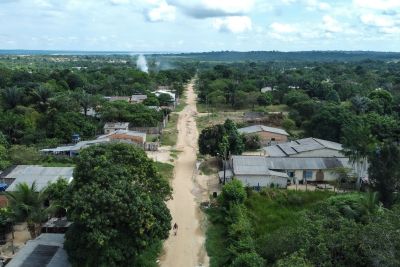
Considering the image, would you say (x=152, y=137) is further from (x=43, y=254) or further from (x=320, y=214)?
(x=320, y=214)

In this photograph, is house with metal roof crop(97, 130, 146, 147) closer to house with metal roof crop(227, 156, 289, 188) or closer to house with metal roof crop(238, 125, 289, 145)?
house with metal roof crop(238, 125, 289, 145)

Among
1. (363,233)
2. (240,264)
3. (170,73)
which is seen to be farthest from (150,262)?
(170,73)

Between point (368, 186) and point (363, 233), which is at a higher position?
point (363, 233)

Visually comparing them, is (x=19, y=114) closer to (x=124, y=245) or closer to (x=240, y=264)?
(x=124, y=245)

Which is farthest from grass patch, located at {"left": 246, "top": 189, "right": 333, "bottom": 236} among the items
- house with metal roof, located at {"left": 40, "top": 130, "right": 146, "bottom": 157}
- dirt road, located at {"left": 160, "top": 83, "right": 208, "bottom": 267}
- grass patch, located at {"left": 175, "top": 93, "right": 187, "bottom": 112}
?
grass patch, located at {"left": 175, "top": 93, "right": 187, "bottom": 112}

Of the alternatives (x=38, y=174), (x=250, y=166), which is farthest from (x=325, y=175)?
(x=38, y=174)

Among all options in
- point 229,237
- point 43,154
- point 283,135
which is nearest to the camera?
point 229,237
